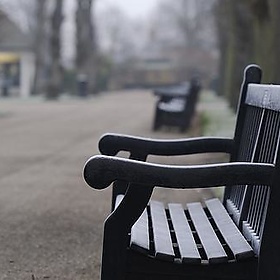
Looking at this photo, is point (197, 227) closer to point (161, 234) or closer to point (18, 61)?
point (161, 234)

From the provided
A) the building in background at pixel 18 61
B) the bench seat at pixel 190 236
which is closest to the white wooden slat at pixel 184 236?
the bench seat at pixel 190 236

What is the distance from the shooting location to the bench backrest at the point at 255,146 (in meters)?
3.58

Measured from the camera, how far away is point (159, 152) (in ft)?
14.8

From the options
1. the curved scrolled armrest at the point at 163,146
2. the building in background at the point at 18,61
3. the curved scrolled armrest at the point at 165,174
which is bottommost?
the building in background at the point at 18,61

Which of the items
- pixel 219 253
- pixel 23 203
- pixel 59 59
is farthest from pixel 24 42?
pixel 219 253

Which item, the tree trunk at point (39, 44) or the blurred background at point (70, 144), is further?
the tree trunk at point (39, 44)

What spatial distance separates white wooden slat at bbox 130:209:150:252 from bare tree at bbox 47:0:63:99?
3717cm

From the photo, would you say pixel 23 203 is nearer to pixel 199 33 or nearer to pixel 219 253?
pixel 219 253

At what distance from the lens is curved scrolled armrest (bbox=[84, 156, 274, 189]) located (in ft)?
10.2

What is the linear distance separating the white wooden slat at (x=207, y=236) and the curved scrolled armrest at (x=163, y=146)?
13.9 inches

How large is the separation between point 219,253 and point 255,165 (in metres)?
0.44

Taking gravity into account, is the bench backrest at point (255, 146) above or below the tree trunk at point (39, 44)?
above

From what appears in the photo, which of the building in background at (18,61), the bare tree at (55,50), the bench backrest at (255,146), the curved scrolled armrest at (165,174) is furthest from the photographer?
the building in background at (18,61)

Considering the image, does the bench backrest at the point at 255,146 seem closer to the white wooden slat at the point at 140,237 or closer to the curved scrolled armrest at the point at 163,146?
the curved scrolled armrest at the point at 163,146
